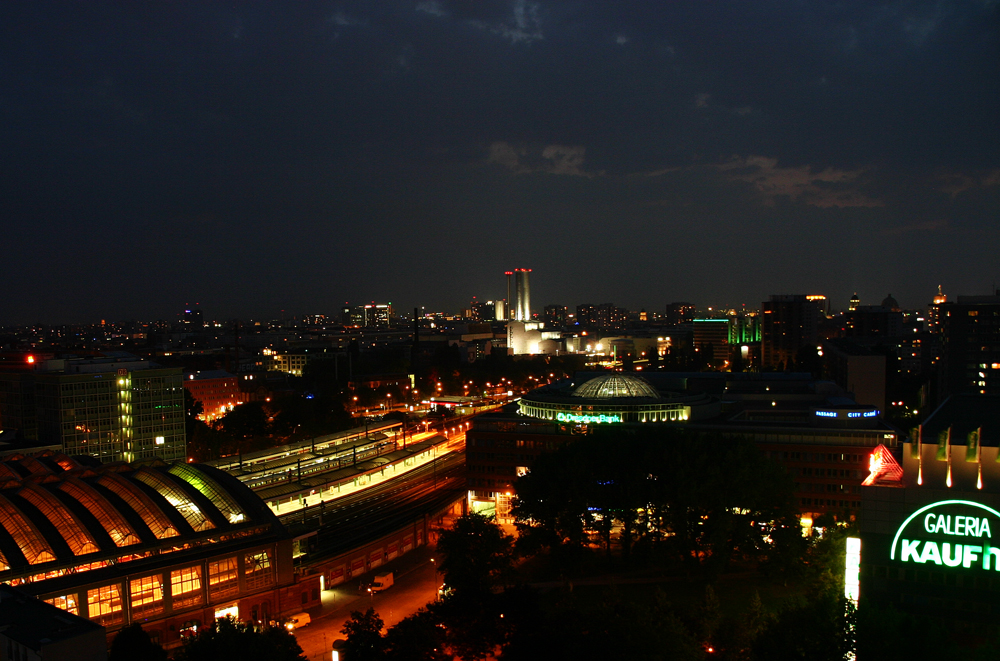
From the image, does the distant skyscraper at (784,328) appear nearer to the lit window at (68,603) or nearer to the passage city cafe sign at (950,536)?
the passage city cafe sign at (950,536)

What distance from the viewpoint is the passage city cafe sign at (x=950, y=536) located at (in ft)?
56.0

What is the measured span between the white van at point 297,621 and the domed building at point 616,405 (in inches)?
823

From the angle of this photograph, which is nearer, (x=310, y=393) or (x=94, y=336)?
(x=310, y=393)

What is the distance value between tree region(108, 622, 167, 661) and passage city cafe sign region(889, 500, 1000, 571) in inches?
732

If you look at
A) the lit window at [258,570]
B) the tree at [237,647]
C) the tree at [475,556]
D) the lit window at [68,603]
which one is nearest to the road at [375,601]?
the lit window at [258,570]

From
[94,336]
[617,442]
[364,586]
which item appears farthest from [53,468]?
[94,336]

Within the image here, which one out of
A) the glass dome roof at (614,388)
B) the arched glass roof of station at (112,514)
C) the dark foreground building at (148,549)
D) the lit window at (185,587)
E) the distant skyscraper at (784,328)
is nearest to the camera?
the dark foreground building at (148,549)

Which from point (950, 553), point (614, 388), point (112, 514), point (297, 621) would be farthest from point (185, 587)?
point (614, 388)

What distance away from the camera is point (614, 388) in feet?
160

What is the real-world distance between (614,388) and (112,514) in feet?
103

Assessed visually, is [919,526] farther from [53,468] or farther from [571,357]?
[571,357]

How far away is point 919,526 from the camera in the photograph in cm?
1766

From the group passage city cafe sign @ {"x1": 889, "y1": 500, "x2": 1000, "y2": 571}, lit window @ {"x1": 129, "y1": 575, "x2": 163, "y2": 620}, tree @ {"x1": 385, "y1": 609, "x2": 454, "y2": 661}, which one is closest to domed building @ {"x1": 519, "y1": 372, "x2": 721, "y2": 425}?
tree @ {"x1": 385, "y1": 609, "x2": 454, "y2": 661}

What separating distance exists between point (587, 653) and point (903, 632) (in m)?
7.18
